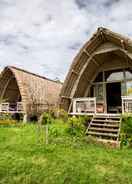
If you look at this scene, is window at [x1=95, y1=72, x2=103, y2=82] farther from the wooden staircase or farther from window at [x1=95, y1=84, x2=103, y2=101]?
the wooden staircase

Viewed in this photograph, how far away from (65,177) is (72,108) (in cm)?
787

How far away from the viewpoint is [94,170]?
209 inches

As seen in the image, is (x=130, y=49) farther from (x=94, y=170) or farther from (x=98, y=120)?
(x=94, y=170)

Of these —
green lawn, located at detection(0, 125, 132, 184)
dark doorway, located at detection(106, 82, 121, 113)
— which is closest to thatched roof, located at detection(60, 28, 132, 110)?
dark doorway, located at detection(106, 82, 121, 113)

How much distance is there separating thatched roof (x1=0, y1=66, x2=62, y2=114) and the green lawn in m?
8.92

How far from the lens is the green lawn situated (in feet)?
15.9

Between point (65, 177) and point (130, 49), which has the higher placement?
point (130, 49)

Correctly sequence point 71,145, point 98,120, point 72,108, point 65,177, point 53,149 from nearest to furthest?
point 65,177, point 53,149, point 71,145, point 98,120, point 72,108

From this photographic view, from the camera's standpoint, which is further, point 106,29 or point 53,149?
point 106,29

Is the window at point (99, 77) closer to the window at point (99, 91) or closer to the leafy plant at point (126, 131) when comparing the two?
the window at point (99, 91)

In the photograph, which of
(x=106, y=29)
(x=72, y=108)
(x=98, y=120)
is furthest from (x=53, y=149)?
(x=106, y=29)

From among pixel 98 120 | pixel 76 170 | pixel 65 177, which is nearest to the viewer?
pixel 65 177

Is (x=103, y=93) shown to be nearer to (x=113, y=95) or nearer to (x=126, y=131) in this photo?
(x=113, y=95)

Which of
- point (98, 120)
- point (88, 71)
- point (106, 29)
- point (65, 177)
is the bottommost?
point (65, 177)
